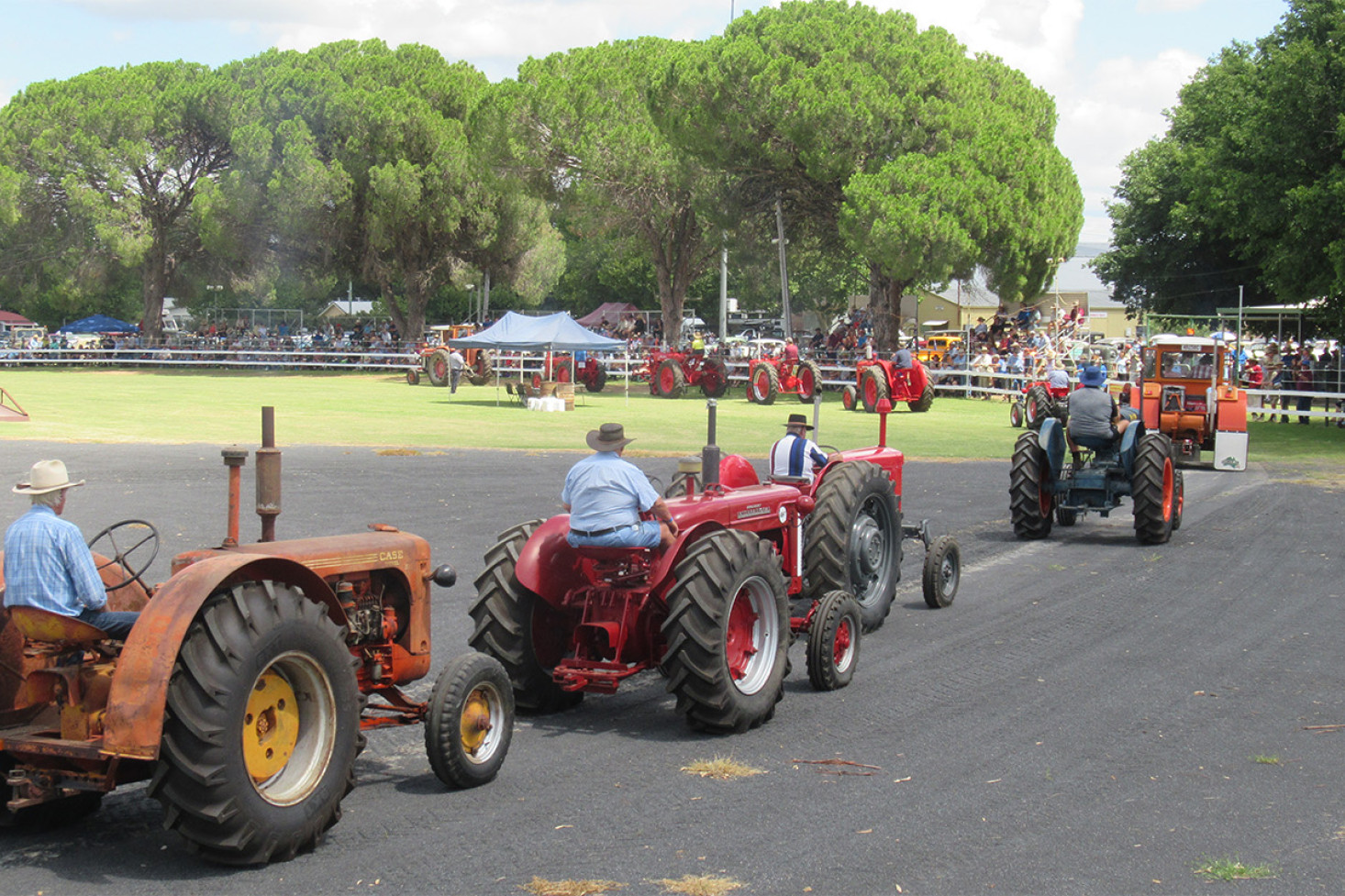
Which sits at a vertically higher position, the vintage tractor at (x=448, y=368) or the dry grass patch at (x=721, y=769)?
the vintage tractor at (x=448, y=368)

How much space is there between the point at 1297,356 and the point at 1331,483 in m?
16.0

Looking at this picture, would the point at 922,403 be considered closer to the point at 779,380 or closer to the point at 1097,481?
the point at 779,380

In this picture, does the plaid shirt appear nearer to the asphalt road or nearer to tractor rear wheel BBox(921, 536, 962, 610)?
the asphalt road

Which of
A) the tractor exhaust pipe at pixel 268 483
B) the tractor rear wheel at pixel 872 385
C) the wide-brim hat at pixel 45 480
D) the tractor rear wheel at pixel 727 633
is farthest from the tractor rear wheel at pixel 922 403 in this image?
the wide-brim hat at pixel 45 480

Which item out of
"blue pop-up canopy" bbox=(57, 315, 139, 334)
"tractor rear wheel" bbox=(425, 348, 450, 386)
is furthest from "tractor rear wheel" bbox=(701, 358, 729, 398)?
"blue pop-up canopy" bbox=(57, 315, 139, 334)

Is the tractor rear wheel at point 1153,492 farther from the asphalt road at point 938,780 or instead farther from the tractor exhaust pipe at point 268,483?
the tractor exhaust pipe at point 268,483

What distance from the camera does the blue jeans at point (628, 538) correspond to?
643 centimetres

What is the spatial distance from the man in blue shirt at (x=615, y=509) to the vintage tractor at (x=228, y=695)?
3.62 feet

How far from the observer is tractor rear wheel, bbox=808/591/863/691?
7.23 metres

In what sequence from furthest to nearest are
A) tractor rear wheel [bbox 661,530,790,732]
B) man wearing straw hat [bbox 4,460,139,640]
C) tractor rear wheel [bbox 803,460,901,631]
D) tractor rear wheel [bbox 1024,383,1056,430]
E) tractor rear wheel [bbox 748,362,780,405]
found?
tractor rear wheel [bbox 748,362,780,405], tractor rear wheel [bbox 1024,383,1056,430], tractor rear wheel [bbox 803,460,901,631], tractor rear wheel [bbox 661,530,790,732], man wearing straw hat [bbox 4,460,139,640]

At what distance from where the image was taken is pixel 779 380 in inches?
1353

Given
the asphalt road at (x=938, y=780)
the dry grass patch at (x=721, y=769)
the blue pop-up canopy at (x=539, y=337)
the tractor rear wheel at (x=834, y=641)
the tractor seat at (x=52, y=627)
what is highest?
the blue pop-up canopy at (x=539, y=337)

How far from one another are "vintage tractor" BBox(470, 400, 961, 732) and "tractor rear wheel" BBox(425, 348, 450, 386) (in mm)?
35314

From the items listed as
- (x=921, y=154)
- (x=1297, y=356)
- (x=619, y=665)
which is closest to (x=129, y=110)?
(x=921, y=154)
